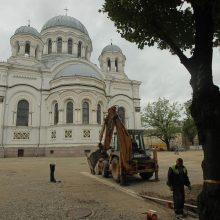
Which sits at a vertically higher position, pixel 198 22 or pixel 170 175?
pixel 198 22

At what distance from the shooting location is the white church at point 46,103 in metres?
31.4

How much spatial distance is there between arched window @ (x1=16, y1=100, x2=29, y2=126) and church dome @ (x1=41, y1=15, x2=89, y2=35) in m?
16.0

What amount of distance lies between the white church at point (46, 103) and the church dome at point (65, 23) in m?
5.30

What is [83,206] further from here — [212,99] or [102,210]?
[212,99]

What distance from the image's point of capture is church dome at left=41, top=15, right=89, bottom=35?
1695 inches

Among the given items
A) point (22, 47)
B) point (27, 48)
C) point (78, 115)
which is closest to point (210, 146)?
point (78, 115)

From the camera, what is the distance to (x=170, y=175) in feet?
21.7

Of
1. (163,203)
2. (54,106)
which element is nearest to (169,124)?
(54,106)

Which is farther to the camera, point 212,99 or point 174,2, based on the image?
point 174,2

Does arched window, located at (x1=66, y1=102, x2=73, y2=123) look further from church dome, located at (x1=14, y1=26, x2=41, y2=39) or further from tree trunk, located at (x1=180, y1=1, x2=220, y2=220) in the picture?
tree trunk, located at (x1=180, y1=1, x2=220, y2=220)

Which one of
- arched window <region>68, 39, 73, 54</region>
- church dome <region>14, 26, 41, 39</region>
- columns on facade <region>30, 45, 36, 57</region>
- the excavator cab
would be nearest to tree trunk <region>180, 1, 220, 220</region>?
the excavator cab

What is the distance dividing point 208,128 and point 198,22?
2581 millimetres

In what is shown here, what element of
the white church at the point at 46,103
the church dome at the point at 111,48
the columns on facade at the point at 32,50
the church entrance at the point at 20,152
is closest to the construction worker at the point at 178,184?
the white church at the point at 46,103

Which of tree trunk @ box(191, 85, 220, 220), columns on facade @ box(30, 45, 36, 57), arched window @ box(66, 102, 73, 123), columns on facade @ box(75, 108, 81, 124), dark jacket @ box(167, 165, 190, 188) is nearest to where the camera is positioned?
tree trunk @ box(191, 85, 220, 220)
